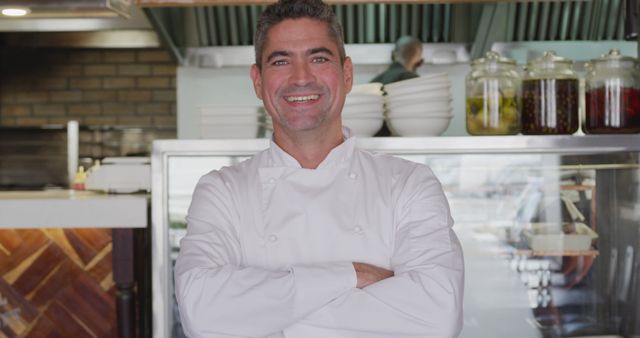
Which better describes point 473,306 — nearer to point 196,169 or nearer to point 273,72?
point 196,169

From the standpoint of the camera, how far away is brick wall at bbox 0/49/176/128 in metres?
6.62

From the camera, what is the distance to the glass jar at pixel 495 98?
235 centimetres

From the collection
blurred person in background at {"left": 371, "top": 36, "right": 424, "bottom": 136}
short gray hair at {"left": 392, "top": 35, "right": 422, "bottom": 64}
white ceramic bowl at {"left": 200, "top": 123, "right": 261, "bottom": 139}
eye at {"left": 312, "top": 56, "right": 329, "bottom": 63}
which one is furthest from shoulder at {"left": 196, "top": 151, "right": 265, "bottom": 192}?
short gray hair at {"left": 392, "top": 35, "right": 422, "bottom": 64}

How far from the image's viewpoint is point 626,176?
7.88ft

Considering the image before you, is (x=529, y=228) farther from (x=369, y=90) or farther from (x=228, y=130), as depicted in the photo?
(x=228, y=130)

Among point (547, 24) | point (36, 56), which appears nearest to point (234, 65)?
point (547, 24)

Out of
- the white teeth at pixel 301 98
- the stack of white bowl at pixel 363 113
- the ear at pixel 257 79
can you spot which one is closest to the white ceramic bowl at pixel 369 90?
the stack of white bowl at pixel 363 113

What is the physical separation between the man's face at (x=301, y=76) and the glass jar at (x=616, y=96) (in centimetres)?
97

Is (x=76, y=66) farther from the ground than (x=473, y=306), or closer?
farther from the ground

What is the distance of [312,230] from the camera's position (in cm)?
178

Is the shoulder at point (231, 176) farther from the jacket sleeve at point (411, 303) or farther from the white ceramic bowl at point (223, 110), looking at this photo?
the white ceramic bowl at point (223, 110)

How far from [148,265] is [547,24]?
2423mm

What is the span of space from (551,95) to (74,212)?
4.93 feet

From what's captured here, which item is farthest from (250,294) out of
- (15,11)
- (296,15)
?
(15,11)
